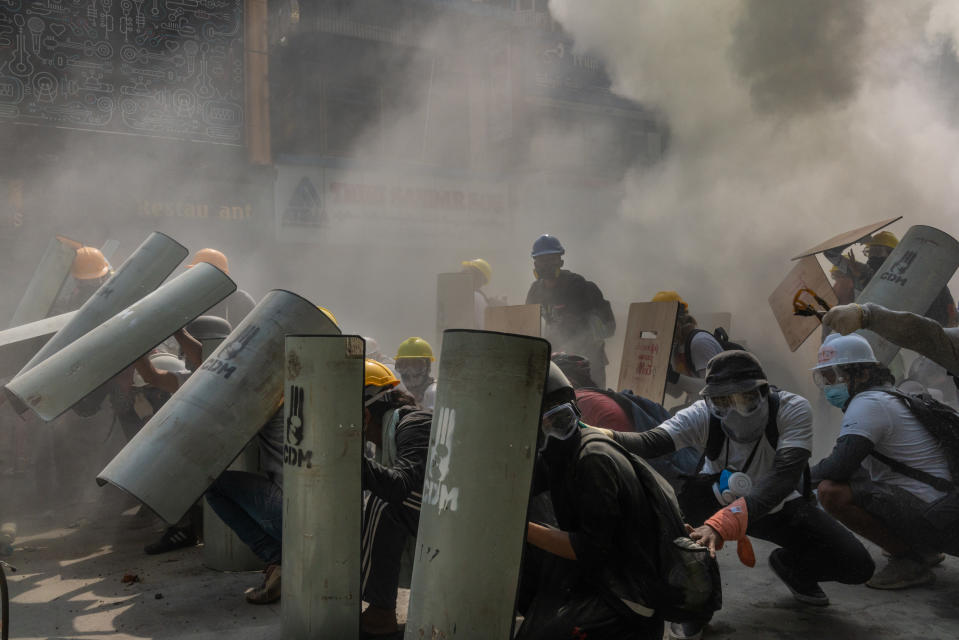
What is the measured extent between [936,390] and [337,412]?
4428 mm

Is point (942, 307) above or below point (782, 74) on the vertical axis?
below

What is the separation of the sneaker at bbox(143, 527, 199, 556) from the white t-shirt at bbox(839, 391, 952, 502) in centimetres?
332

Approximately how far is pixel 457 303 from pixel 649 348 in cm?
190

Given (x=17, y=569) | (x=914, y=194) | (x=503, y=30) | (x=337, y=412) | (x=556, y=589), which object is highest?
(x=503, y=30)

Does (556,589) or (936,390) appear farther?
(936,390)

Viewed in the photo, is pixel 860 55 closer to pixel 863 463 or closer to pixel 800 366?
pixel 800 366

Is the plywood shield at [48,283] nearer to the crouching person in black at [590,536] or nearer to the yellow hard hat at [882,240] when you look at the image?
the crouching person in black at [590,536]

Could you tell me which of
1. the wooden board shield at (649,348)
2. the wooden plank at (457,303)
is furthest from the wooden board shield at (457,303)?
the wooden board shield at (649,348)

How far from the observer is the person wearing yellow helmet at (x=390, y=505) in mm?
2854

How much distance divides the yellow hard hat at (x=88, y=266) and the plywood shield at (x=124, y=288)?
187 cm

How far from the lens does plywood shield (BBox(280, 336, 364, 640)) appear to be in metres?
2.75

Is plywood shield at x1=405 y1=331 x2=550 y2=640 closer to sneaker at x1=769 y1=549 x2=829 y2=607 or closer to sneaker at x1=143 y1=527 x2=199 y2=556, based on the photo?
sneaker at x1=769 y1=549 x2=829 y2=607

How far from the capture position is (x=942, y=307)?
15.7ft

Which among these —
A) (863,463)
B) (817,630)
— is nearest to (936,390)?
(863,463)
